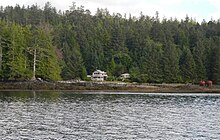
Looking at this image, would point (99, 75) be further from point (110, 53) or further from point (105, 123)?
point (105, 123)

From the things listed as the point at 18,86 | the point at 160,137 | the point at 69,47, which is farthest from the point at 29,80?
the point at 160,137

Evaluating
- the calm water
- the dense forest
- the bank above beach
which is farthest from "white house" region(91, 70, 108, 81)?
the calm water

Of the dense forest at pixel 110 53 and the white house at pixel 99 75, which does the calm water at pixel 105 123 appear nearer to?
the dense forest at pixel 110 53

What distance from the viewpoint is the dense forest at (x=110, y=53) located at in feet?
369

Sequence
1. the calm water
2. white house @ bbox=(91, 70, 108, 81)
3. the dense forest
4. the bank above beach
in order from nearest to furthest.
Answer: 1. the calm water
2. the bank above beach
3. the dense forest
4. white house @ bbox=(91, 70, 108, 81)

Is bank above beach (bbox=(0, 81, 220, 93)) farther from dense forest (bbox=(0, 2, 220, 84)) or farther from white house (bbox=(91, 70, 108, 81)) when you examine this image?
white house (bbox=(91, 70, 108, 81))

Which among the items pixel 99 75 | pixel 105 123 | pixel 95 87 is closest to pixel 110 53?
pixel 99 75

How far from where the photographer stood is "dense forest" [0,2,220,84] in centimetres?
11244

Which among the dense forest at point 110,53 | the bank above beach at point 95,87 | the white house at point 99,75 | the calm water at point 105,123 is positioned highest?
the dense forest at point 110,53

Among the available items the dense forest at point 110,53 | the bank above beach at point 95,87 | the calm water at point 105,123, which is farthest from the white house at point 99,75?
the calm water at point 105,123

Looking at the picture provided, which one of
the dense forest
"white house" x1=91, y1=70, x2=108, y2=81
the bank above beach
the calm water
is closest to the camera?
the calm water

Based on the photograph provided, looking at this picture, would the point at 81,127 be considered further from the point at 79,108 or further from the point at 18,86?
the point at 18,86

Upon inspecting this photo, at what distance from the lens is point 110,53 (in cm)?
16012

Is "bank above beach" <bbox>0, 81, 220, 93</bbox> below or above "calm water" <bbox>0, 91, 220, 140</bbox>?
above
